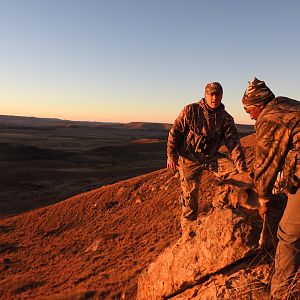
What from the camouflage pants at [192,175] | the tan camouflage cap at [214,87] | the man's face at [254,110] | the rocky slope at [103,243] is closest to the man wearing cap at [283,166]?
the man's face at [254,110]

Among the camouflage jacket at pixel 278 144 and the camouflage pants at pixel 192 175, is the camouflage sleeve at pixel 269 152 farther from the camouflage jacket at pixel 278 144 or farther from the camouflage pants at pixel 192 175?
the camouflage pants at pixel 192 175

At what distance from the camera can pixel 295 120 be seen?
2.74 metres

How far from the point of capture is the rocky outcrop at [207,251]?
3516 millimetres

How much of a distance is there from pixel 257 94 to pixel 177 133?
2.14 m

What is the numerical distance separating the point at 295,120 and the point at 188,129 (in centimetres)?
245

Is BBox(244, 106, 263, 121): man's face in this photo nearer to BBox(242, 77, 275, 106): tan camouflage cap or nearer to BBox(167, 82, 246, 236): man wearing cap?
BBox(242, 77, 275, 106): tan camouflage cap

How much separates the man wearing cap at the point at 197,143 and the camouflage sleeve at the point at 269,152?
1871mm

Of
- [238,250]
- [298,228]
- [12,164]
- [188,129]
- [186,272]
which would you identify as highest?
[188,129]

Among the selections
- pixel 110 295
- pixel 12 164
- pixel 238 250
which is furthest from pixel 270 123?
pixel 12 164

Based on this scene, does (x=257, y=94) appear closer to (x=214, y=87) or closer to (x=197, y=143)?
(x=214, y=87)

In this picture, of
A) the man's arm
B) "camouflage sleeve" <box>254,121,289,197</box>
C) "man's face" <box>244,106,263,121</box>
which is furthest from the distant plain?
"camouflage sleeve" <box>254,121,289,197</box>

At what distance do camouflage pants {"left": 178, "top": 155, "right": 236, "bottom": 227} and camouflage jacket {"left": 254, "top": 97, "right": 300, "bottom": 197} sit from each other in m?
1.87

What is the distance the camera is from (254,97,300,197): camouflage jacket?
2.74 m

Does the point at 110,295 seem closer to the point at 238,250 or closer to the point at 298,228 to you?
the point at 238,250
